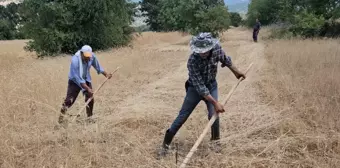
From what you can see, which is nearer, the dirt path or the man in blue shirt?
the dirt path

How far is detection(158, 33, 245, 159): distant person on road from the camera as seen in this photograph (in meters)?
4.61

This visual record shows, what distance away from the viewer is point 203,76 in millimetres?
4855

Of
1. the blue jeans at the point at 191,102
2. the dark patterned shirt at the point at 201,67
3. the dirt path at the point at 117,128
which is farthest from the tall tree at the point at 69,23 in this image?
the dark patterned shirt at the point at 201,67

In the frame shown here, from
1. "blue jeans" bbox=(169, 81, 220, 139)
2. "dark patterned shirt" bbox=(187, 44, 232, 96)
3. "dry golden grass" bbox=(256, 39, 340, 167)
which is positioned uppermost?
"dark patterned shirt" bbox=(187, 44, 232, 96)

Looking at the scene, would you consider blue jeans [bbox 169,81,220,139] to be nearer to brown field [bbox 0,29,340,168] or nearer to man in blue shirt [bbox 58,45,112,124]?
brown field [bbox 0,29,340,168]

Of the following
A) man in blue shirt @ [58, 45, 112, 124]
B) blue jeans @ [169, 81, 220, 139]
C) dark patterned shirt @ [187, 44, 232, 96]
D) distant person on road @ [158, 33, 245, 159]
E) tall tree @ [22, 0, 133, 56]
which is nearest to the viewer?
distant person on road @ [158, 33, 245, 159]

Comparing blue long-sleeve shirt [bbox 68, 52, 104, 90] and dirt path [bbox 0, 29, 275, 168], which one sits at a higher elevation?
blue long-sleeve shirt [bbox 68, 52, 104, 90]

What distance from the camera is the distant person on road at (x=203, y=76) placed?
4605mm

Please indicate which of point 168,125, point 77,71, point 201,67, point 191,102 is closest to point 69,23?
point 77,71

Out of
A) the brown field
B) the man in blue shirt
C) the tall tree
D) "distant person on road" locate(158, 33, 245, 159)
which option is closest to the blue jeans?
"distant person on road" locate(158, 33, 245, 159)

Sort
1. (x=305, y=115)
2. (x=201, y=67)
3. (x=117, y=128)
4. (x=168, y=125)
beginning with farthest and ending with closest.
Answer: (x=168, y=125)
(x=305, y=115)
(x=117, y=128)
(x=201, y=67)

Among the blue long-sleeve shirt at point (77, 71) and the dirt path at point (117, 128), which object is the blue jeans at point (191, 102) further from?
the blue long-sleeve shirt at point (77, 71)

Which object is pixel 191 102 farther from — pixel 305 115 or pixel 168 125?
pixel 305 115

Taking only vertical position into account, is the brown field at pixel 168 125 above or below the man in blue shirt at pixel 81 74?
below
